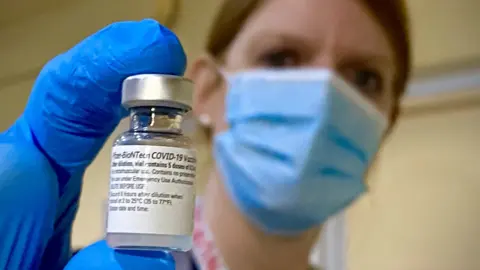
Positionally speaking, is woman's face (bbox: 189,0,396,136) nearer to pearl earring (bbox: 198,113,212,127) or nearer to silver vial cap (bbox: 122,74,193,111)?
→ pearl earring (bbox: 198,113,212,127)

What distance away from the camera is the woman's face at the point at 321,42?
28.9 inches

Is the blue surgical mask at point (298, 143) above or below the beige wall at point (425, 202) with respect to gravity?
above

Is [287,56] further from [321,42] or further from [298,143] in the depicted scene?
[298,143]

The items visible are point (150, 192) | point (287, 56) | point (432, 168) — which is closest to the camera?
point (150, 192)

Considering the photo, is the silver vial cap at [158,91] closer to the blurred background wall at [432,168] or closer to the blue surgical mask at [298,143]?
the blue surgical mask at [298,143]

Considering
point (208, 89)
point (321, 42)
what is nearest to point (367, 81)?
point (321, 42)

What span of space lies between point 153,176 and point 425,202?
745 millimetres

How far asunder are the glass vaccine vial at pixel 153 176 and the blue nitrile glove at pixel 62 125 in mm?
48

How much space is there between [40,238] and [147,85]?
0.15m

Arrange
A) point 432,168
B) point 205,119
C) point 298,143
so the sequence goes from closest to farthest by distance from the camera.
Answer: point 298,143
point 205,119
point 432,168

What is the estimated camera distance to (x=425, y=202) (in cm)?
98

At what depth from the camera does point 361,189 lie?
71 cm

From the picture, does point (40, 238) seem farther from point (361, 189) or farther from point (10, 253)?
point (361, 189)

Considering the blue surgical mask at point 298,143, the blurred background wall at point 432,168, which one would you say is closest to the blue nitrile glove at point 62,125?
the blue surgical mask at point 298,143
